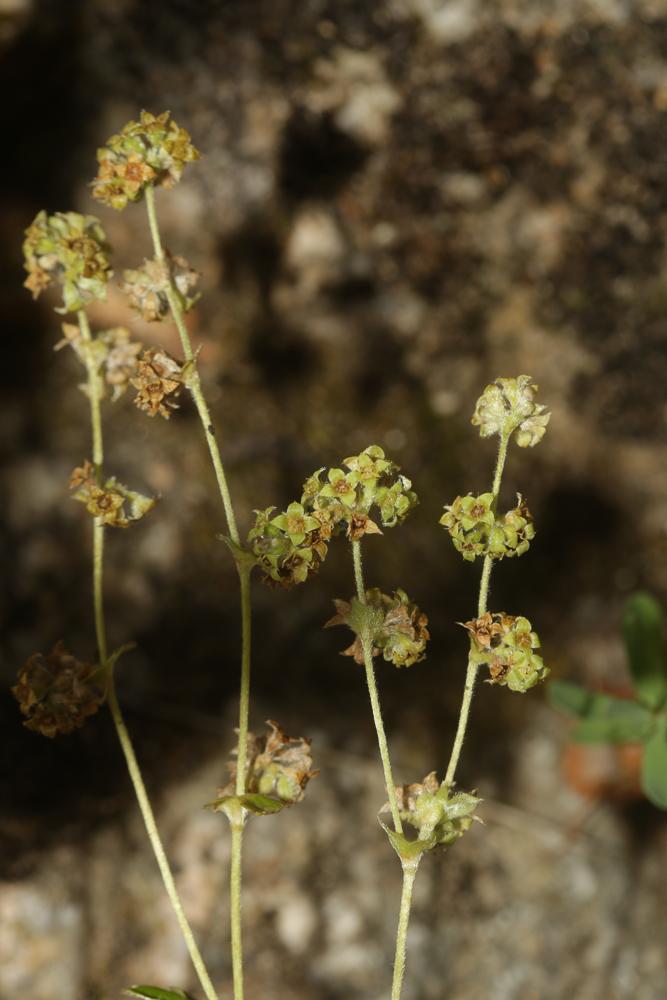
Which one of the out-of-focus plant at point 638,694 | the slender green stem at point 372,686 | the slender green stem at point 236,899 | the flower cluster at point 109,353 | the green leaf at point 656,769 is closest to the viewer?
the slender green stem at point 372,686

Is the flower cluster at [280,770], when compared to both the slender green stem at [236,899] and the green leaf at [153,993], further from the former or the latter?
the green leaf at [153,993]

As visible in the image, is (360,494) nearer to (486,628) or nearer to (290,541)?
(290,541)

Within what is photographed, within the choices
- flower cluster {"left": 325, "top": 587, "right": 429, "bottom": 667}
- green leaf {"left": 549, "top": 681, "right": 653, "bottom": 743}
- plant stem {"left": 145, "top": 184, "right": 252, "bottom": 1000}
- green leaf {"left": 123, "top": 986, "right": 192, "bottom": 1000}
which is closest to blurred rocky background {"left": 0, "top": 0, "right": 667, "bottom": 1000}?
green leaf {"left": 549, "top": 681, "right": 653, "bottom": 743}

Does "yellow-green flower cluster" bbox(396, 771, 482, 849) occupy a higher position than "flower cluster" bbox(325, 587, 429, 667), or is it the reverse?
"flower cluster" bbox(325, 587, 429, 667)

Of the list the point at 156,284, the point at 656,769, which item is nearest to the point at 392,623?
the point at 156,284

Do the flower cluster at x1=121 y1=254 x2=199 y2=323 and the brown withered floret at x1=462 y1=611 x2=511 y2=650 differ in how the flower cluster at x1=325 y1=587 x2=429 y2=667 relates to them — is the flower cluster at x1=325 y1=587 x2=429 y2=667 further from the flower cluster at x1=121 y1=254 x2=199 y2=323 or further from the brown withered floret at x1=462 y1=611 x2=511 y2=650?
the flower cluster at x1=121 y1=254 x2=199 y2=323

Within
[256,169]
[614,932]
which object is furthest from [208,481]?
[614,932]

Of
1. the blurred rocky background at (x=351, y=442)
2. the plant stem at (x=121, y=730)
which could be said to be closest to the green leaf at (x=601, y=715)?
the blurred rocky background at (x=351, y=442)
